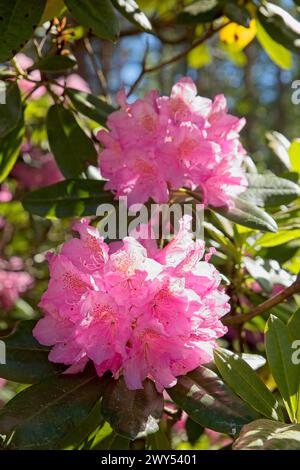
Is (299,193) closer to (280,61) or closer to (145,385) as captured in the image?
(145,385)

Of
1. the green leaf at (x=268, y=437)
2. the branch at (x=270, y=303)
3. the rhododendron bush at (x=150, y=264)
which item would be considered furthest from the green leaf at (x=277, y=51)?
the green leaf at (x=268, y=437)

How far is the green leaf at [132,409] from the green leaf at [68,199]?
0.43 m

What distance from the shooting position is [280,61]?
73.8 inches

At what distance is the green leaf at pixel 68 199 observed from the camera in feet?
4.43

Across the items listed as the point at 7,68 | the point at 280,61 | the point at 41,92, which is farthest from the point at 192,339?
the point at 41,92

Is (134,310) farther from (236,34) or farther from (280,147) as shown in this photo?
(236,34)

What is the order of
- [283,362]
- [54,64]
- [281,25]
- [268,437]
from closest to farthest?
[268,437]
[283,362]
[54,64]
[281,25]

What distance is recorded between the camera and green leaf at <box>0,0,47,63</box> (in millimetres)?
1136

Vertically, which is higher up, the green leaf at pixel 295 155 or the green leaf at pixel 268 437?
the green leaf at pixel 268 437

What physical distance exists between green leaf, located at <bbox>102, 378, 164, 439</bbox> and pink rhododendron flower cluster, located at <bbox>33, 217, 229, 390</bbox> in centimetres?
2

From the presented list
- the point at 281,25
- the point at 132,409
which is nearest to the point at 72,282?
the point at 132,409

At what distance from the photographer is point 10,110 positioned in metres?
1.35

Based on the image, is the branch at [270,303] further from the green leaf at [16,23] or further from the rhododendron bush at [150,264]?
the green leaf at [16,23]

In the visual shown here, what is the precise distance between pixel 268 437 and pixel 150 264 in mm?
275
